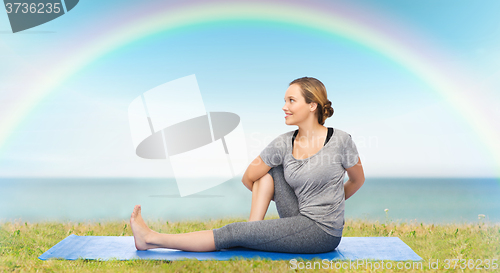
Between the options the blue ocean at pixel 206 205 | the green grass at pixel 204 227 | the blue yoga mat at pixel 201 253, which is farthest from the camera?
the blue ocean at pixel 206 205

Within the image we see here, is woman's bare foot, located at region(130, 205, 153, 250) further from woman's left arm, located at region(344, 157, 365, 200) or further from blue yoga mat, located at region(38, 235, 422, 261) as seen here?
woman's left arm, located at region(344, 157, 365, 200)

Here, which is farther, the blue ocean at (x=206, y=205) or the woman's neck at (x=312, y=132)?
the blue ocean at (x=206, y=205)

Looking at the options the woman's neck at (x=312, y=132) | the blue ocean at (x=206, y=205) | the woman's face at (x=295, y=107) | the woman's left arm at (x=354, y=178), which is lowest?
the blue ocean at (x=206, y=205)

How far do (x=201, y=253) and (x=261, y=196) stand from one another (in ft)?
1.97

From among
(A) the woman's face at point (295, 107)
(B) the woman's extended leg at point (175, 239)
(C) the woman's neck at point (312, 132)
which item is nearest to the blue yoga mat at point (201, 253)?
(B) the woman's extended leg at point (175, 239)

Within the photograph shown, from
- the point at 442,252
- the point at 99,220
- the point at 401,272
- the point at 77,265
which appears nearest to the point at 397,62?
the point at 442,252

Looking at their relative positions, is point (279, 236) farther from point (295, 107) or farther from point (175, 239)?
point (295, 107)

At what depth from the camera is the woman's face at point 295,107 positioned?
8.80 ft

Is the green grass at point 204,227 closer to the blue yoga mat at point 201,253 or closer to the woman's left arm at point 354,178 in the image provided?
the blue yoga mat at point 201,253

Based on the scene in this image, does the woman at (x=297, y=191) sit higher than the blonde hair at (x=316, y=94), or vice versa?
the blonde hair at (x=316, y=94)

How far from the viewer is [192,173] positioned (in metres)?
6.28

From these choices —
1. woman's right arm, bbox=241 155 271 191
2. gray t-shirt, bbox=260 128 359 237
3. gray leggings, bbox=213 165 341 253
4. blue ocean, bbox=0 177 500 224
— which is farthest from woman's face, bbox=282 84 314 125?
blue ocean, bbox=0 177 500 224

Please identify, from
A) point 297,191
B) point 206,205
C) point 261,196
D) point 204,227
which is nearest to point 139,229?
point 261,196

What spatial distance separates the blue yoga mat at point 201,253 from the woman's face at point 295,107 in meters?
0.98
